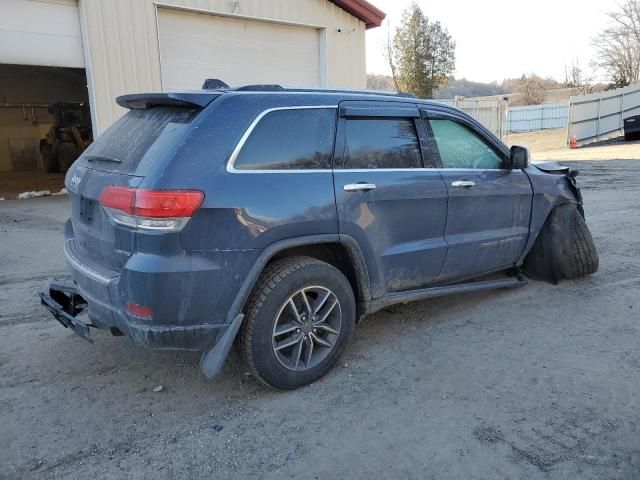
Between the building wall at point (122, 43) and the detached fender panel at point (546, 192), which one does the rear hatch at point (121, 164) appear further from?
the building wall at point (122, 43)

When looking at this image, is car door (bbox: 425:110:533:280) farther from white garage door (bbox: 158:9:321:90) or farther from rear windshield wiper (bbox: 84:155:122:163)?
white garage door (bbox: 158:9:321:90)

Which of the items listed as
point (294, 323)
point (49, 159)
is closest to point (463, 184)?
point (294, 323)

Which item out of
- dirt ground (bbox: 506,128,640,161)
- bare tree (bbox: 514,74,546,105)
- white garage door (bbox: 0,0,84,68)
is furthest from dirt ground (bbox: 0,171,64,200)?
bare tree (bbox: 514,74,546,105)

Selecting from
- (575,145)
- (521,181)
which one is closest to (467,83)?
(575,145)

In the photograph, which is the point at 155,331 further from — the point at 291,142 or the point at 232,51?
the point at 232,51

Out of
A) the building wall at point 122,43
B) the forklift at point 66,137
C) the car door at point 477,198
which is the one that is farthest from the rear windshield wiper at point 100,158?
the forklift at point 66,137

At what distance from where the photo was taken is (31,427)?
311 centimetres

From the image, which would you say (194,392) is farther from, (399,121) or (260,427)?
(399,121)

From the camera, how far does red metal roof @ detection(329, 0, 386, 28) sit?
1434 cm

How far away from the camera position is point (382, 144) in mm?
3939

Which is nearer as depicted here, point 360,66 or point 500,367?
point 500,367

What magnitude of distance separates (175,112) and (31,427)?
2.00 m

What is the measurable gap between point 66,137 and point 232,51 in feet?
30.1

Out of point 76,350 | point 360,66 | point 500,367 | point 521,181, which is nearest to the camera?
point 500,367
